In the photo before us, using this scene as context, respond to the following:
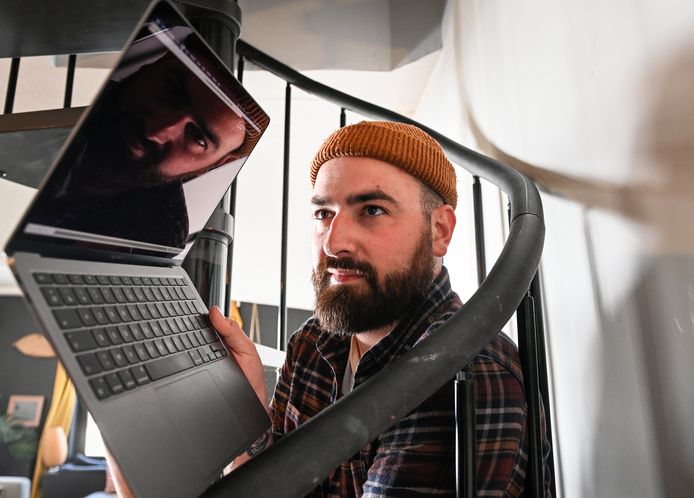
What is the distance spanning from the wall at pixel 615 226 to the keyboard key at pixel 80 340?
25.5 inches

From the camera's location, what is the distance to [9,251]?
0.40 m

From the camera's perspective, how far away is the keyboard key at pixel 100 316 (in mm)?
447

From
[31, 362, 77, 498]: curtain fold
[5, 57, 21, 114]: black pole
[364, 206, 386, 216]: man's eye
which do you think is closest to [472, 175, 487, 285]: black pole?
[364, 206, 386, 216]: man's eye

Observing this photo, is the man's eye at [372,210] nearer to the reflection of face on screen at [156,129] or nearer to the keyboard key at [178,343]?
the reflection of face on screen at [156,129]

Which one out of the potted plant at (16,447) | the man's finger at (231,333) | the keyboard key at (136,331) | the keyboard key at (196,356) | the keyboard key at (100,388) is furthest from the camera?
the potted plant at (16,447)

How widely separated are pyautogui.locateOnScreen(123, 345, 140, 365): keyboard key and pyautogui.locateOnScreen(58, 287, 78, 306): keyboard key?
0.22 feet

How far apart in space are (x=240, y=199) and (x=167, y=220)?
281 cm

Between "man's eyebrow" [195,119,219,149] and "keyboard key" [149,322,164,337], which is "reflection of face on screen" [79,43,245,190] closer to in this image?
"man's eyebrow" [195,119,219,149]

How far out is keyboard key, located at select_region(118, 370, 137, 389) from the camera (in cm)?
44

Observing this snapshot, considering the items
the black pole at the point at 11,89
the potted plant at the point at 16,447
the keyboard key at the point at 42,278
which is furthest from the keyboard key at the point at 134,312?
the potted plant at the point at 16,447

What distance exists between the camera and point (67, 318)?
42 cm

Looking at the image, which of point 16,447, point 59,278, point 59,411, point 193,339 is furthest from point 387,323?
point 16,447

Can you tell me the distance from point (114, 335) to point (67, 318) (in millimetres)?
59

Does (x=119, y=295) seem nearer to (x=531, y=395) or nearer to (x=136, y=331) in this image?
(x=136, y=331)
